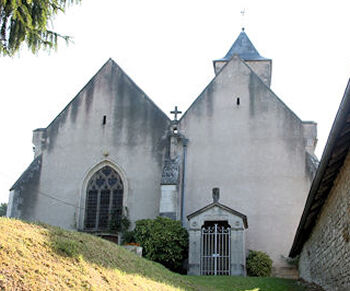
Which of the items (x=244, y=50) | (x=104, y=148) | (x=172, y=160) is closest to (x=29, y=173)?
(x=104, y=148)

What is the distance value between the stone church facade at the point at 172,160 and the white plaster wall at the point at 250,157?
0.13 feet

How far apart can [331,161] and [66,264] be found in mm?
4888

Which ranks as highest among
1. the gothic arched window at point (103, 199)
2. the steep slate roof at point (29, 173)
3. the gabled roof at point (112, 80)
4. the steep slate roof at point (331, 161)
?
the gabled roof at point (112, 80)

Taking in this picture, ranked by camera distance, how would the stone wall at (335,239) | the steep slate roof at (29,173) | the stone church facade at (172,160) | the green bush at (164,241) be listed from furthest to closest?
the steep slate roof at (29,173) < the stone church facade at (172,160) < the green bush at (164,241) < the stone wall at (335,239)

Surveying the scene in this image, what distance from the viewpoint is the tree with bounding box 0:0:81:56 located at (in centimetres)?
1066

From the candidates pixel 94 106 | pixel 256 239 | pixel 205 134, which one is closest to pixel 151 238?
pixel 256 239

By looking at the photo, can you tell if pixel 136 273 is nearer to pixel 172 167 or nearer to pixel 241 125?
pixel 172 167

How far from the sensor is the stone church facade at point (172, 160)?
67.3 ft

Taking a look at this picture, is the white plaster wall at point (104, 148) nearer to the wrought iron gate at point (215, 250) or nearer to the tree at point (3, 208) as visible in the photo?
the wrought iron gate at point (215, 250)

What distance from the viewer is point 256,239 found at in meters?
20.0

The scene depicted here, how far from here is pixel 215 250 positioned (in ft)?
57.6


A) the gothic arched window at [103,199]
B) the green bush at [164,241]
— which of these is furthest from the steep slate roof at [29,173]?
the green bush at [164,241]

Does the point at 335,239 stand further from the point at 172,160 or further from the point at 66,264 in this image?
the point at 172,160

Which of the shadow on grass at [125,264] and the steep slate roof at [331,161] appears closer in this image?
the steep slate roof at [331,161]
